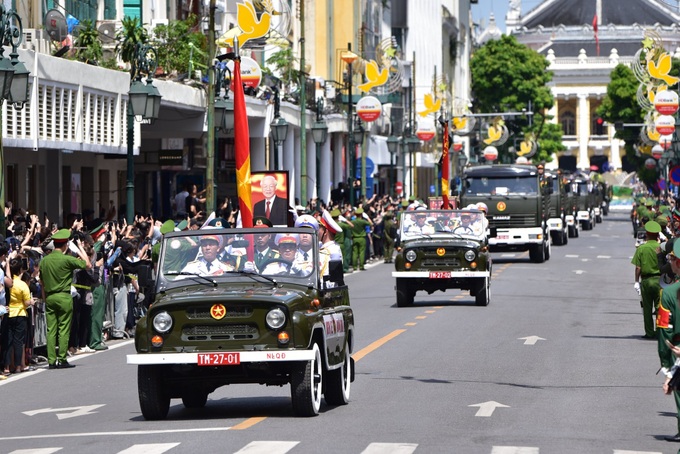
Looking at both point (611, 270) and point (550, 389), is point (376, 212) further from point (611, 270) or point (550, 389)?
point (550, 389)

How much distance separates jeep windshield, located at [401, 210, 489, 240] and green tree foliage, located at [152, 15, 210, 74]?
11.0 meters

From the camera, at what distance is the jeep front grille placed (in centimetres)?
1480

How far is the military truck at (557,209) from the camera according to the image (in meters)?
62.6

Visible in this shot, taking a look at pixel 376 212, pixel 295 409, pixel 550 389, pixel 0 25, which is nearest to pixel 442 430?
pixel 295 409

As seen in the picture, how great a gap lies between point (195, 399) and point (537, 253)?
3572 centimetres

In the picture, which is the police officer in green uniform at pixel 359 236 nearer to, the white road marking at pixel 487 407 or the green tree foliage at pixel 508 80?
the white road marking at pixel 487 407

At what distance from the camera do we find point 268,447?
13227 millimetres

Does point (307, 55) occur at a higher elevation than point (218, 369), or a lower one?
higher

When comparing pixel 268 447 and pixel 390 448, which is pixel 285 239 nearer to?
pixel 268 447

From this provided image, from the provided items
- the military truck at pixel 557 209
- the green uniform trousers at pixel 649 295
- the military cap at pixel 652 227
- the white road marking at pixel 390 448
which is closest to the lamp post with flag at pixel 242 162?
the military cap at pixel 652 227

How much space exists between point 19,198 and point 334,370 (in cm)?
2077

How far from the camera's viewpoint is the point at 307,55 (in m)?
74.8

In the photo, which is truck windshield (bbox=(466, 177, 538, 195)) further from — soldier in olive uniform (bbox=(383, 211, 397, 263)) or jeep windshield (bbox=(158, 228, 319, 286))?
jeep windshield (bbox=(158, 228, 319, 286))

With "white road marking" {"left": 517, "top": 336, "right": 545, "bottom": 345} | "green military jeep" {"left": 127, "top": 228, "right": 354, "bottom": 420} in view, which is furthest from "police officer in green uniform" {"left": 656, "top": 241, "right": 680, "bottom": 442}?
"white road marking" {"left": 517, "top": 336, "right": 545, "bottom": 345}
